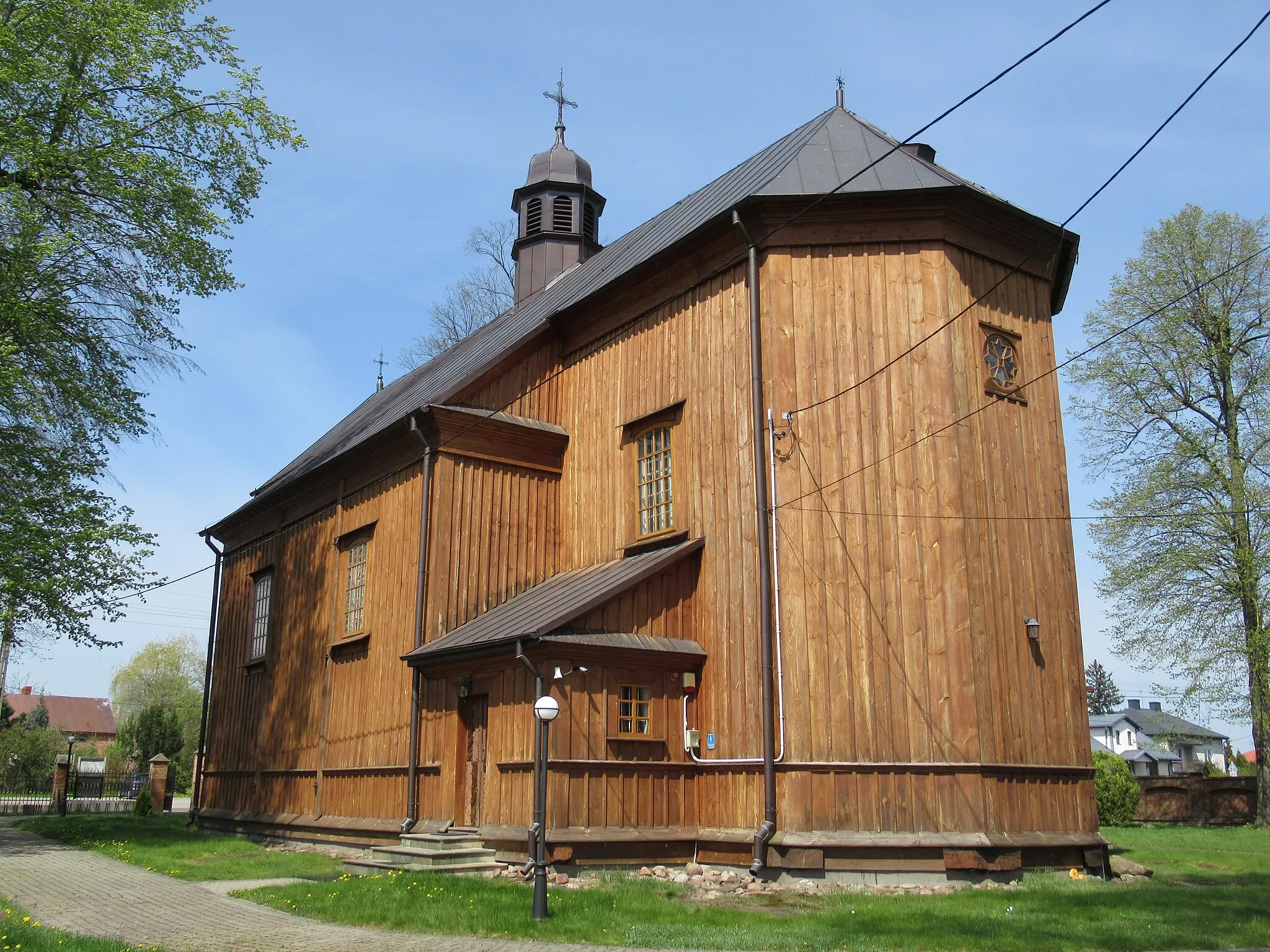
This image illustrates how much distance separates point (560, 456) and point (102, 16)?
9.48m

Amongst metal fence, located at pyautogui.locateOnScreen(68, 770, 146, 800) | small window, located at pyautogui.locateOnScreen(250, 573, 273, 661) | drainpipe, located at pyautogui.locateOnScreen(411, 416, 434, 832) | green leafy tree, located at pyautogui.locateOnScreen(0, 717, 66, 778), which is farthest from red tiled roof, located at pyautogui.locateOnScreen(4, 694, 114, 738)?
drainpipe, located at pyautogui.locateOnScreen(411, 416, 434, 832)

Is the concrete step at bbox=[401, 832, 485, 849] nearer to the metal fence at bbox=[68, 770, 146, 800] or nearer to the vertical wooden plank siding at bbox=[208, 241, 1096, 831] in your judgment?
the vertical wooden plank siding at bbox=[208, 241, 1096, 831]

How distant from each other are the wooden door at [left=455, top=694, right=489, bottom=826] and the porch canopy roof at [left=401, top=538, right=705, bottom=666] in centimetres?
80

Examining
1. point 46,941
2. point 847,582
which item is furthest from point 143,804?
point 847,582

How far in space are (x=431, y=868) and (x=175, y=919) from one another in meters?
3.48

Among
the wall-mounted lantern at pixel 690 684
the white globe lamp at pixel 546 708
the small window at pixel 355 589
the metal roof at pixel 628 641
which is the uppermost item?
the small window at pixel 355 589

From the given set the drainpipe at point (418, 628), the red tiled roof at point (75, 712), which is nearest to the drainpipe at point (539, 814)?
the drainpipe at point (418, 628)

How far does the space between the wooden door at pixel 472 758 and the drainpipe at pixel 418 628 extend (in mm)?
853

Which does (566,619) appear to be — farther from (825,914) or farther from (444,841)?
(825,914)

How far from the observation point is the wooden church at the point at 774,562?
12.6m

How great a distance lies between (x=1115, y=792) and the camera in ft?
78.2

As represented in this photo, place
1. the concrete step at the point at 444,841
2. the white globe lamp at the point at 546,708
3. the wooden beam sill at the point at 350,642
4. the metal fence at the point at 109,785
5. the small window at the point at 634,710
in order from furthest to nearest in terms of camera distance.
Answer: the metal fence at the point at 109,785, the wooden beam sill at the point at 350,642, the concrete step at the point at 444,841, the small window at the point at 634,710, the white globe lamp at the point at 546,708

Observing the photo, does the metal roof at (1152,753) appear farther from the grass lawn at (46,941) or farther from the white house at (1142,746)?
the grass lawn at (46,941)

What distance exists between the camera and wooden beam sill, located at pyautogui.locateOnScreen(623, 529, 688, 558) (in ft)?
48.4
